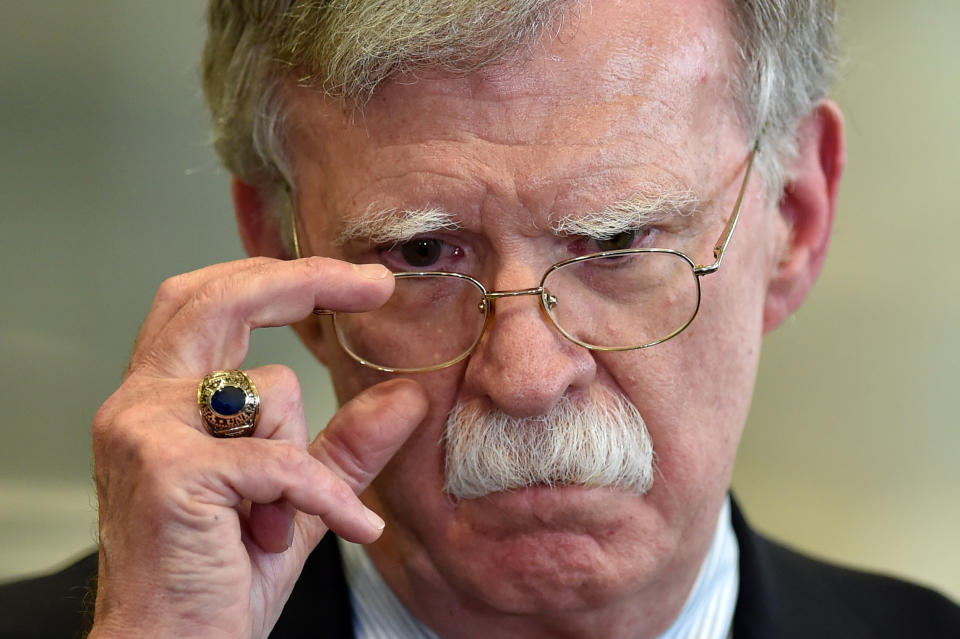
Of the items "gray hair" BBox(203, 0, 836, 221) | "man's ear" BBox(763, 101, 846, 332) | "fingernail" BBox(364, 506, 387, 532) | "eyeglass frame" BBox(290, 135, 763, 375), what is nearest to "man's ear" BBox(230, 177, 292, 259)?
"gray hair" BBox(203, 0, 836, 221)

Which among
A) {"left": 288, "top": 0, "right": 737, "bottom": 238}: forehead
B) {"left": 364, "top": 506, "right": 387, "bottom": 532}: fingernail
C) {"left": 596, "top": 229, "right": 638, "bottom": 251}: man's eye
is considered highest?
{"left": 288, "top": 0, "right": 737, "bottom": 238}: forehead

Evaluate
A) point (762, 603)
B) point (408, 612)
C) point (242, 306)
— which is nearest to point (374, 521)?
point (242, 306)

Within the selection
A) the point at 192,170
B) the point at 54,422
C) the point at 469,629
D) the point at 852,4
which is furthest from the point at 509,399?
the point at 852,4

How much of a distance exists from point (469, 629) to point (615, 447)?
486 millimetres

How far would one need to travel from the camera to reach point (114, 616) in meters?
1.53

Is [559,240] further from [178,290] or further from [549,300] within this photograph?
[178,290]

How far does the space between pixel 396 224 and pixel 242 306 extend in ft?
1.00

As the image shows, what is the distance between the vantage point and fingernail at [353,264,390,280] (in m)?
1.65

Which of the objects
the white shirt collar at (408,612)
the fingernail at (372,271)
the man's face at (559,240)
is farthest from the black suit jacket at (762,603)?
the fingernail at (372,271)

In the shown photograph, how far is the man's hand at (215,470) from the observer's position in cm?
150

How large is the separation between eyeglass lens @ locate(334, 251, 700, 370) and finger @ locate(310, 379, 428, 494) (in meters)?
0.10

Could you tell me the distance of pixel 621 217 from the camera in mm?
1719

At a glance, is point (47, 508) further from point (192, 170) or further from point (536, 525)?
point (536, 525)

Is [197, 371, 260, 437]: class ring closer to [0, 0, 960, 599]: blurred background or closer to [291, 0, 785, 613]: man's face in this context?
[291, 0, 785, 613]: man's face
